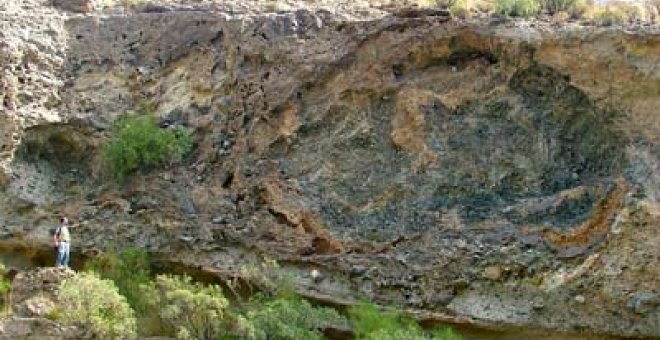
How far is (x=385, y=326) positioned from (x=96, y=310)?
3.45 metres

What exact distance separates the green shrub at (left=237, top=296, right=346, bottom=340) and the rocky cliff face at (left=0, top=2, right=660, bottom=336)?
84 cm

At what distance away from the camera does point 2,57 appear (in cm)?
1709

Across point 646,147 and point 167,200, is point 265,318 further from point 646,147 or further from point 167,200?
point 646,147

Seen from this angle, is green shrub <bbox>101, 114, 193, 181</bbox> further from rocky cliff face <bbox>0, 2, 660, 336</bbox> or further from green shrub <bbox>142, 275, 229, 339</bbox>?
green shrub <bbox>142, 275, 229, 339</bbox>

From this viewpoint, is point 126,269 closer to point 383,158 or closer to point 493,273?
point 383,158

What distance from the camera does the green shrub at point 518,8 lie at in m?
16.3

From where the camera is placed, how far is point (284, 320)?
1357 cm

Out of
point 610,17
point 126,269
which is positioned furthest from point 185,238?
point 610,17

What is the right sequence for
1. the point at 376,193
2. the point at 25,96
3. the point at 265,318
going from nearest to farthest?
the point at 265,318 → the point at 376,193 → the point at 25,96

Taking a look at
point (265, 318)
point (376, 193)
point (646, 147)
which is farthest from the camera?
point (376, 193)

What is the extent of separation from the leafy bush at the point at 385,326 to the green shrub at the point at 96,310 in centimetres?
274

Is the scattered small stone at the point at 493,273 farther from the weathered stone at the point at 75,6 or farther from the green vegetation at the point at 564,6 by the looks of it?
the weathered stone at the point at 75,6

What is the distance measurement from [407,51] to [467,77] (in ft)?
3.11

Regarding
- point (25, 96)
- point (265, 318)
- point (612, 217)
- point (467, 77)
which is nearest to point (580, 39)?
point (467, 77)
